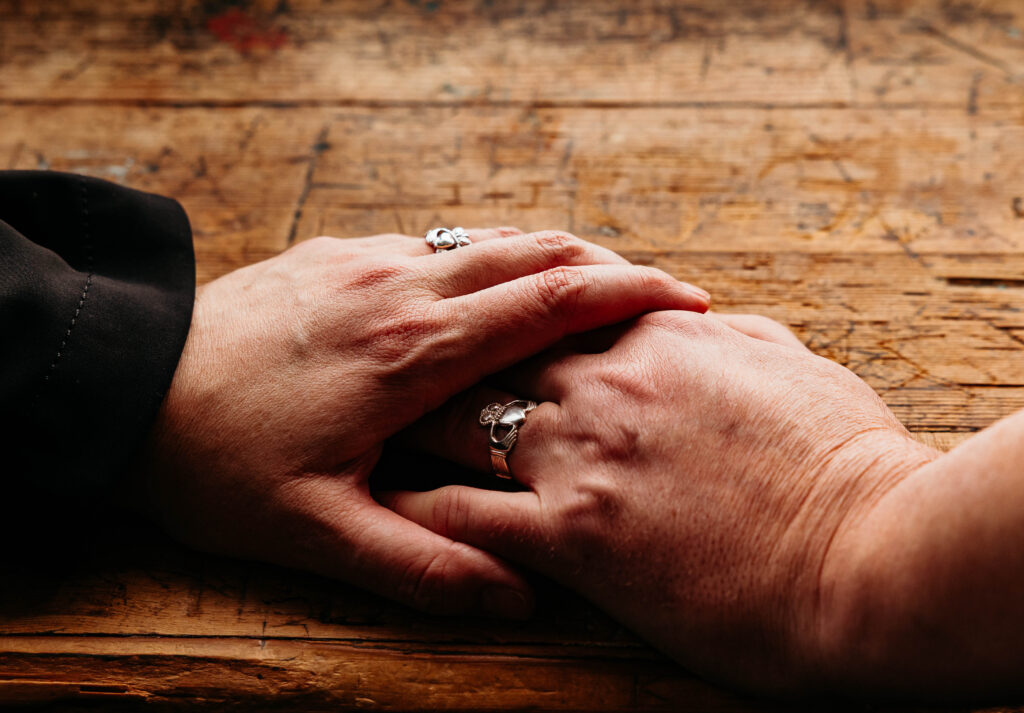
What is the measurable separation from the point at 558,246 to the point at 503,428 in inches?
10.7

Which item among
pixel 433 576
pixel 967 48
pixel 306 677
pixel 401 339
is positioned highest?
pixel 967 48

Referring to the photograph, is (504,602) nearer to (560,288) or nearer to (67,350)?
(560,288)

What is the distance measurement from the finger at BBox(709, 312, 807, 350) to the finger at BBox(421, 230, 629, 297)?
0.18 meters

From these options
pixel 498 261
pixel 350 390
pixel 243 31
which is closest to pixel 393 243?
pixel 498 261

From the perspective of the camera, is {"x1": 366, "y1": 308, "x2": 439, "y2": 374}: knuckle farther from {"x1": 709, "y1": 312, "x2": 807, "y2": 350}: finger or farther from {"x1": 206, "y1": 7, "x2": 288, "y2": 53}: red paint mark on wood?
{"x1": 206, "y1": 7, "x2": 288, "y2": 53}: red paint mark on wood

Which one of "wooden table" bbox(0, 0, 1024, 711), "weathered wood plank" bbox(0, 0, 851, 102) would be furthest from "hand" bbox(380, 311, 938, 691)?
"weathered wood plank" bbox(0, 0, 851, 102)

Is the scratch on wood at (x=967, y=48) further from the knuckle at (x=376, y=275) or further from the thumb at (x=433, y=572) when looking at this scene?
the thumb at (x=433, y=572)

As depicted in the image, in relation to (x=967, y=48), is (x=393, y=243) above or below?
below

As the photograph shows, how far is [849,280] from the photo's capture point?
1.15 m

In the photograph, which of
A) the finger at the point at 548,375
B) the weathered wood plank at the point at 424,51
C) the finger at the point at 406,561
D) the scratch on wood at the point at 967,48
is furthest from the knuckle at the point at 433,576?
the scratch on wood at the point at 967,48

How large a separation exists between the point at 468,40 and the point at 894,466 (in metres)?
1.27

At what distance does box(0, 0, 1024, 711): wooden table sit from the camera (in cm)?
83

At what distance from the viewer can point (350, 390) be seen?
0.85m

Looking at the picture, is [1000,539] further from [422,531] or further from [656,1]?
[656,1]
